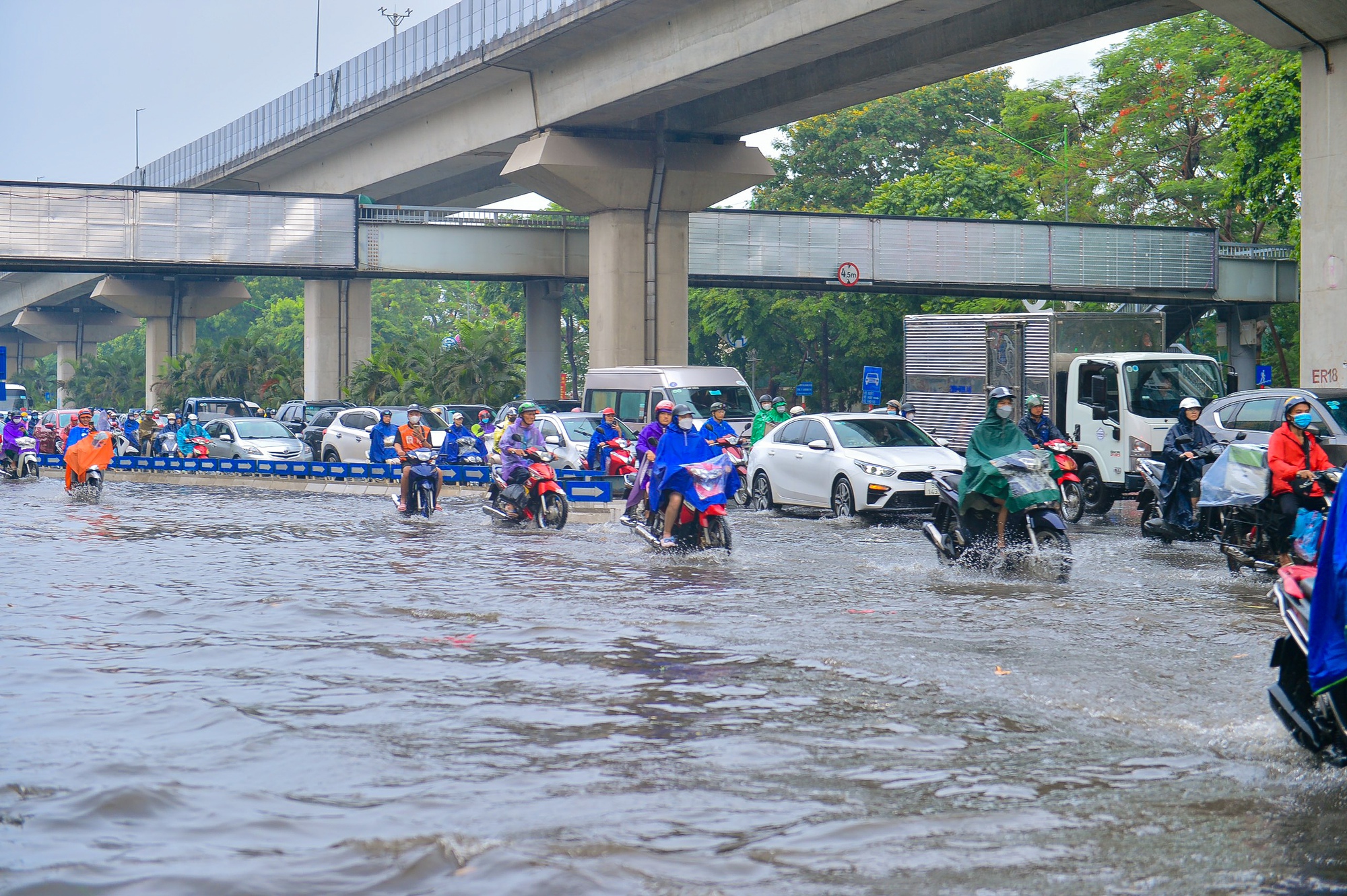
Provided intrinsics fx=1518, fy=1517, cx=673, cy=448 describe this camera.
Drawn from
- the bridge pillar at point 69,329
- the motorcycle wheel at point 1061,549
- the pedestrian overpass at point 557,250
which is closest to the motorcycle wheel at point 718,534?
the motorcycle wheel at point 1061,549

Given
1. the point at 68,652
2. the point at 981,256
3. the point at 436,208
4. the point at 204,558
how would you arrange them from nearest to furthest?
the point at 68,652, the point at 204,558, the point at 436,208, the point at 981,256

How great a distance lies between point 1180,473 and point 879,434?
5547 mm

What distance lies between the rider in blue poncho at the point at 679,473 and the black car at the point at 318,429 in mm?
20496

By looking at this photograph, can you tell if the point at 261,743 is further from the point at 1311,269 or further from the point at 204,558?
the point at 1311,269

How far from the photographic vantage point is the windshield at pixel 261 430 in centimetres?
3219

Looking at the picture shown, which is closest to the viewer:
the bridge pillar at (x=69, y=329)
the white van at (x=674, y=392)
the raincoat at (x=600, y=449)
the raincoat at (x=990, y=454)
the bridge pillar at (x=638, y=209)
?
the raincoat at (x=990, y=454)

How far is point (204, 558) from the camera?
1477 cm

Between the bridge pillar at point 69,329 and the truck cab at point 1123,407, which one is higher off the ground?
the bridge pillar at point 69,329

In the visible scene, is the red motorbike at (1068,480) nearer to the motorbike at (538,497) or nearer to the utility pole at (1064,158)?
the motorbike at (538,497)

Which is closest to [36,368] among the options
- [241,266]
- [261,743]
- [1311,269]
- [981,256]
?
[241,266]

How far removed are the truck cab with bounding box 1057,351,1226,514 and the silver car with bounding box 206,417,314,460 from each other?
17.0 metres

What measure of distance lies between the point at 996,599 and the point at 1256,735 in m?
4.66

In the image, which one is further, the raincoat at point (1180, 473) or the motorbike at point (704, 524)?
the raincoat at point (1180, 473)

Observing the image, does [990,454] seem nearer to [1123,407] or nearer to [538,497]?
[538,497]
